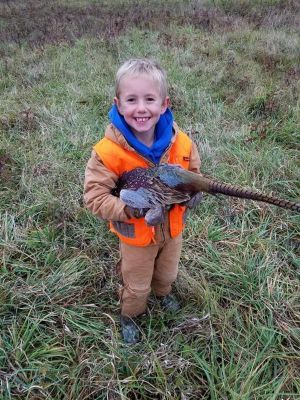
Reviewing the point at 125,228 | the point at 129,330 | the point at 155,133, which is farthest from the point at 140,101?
the point at 129,330

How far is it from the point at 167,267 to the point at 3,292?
122cm

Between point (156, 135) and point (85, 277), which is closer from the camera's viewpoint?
point (156, 135)

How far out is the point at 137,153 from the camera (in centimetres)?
214

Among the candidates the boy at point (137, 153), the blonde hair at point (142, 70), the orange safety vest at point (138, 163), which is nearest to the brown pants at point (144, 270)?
the boy at point (137, 153)

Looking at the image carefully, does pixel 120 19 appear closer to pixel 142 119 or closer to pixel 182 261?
pixel 182 261

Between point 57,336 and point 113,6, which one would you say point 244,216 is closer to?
point 57,336

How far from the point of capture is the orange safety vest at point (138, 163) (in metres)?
2.11

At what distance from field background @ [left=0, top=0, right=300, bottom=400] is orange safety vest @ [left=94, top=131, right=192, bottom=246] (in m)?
0.80

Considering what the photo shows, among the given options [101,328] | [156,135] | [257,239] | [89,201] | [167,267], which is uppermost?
[156,135]

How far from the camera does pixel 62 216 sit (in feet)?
12.2

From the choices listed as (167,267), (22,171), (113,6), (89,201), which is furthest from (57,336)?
(113,6)

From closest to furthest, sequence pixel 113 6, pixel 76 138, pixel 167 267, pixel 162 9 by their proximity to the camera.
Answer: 1. pixel 167 267
2. pixel 76 138
3. pixel 162 9
4. pixel 113 6

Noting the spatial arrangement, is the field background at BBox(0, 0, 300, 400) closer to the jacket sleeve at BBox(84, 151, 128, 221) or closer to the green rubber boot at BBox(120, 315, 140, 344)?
the green rubber boot at BBox(120, 315, 140, 344)

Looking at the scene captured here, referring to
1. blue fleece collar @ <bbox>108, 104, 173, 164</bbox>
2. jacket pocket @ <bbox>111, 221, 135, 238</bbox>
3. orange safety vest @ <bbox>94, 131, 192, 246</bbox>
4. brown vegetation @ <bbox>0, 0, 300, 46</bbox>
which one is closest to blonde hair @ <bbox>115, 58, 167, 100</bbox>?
blue fleece collar @ <bbox>108, 104, 173, 164</bbox>
